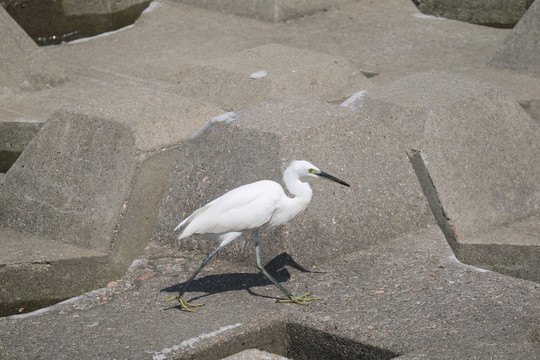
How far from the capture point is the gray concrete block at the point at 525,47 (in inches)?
285

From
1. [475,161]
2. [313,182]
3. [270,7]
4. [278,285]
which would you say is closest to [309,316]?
[278,285]

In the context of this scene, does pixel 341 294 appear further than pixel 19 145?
No

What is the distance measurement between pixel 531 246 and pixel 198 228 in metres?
2.12

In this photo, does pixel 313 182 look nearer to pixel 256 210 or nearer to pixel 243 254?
pixel 243 254

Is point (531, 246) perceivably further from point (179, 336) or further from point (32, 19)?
point (32, 19)

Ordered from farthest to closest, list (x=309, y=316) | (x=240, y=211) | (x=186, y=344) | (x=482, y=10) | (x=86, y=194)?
(x=482, y=10), (x=86, y=194), (x=240, y=211), (x=309, y=316), (x=186, y=344)

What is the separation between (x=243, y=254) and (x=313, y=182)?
59cm

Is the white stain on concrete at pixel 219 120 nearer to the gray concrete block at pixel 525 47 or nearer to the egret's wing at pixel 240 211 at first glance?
the egret's wing at pixel 240 211

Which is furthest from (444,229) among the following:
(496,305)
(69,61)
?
(69,61)

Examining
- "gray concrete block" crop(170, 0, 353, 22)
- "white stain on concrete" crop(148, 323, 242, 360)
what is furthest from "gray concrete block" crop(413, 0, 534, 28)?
"white stain on concrete" crop(148, 323, 242, 360)

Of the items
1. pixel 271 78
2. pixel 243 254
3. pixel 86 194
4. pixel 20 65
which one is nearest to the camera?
pixel 243 254

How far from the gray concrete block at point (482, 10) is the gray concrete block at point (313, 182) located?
5376 millimetres

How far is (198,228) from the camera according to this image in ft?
13.2

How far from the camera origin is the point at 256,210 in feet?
12.9
